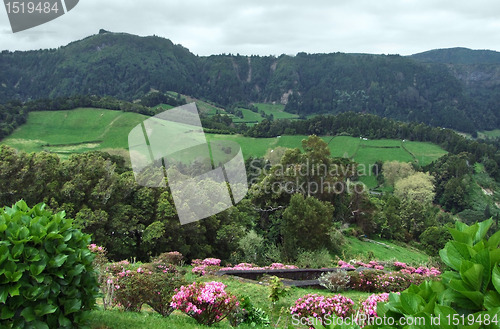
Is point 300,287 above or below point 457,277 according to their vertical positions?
below

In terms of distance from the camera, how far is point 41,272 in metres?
3.90

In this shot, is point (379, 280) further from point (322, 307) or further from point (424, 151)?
point (424, 151)

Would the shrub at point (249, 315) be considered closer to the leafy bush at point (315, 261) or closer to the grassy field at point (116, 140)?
the leafy bush at point (315, 261)

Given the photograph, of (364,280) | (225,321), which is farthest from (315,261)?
(225,321)

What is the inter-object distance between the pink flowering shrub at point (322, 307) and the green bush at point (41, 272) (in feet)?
14.8

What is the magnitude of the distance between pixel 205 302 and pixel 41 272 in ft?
10.1

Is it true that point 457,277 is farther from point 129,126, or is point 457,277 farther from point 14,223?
point 129,126

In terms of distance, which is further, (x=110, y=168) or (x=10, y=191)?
(x=110, y=168)

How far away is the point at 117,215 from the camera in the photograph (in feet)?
67.3

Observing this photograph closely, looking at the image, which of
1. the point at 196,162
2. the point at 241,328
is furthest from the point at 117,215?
the point at 196,162

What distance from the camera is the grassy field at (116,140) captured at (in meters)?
81.6

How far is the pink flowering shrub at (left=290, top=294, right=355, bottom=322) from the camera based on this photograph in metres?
7.30

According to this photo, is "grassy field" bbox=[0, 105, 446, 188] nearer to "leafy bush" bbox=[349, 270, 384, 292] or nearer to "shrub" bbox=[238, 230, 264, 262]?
"shrub" bbox=[238, 230, 264, 262]

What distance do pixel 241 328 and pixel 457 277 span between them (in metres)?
5.23
